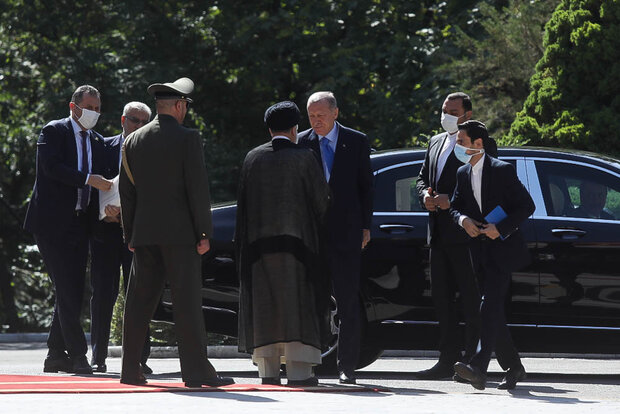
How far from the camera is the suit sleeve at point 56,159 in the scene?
999cm

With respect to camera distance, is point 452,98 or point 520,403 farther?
point 452,98

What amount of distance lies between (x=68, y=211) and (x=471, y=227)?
2979 mm

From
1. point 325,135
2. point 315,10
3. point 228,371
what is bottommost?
point 228,371

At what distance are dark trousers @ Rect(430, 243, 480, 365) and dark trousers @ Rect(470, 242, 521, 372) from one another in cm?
49

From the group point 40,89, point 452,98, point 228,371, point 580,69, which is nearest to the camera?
point 452,98

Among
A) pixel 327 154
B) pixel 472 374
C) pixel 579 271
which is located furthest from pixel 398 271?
pixel 472 374

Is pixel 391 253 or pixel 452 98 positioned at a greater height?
pixel 452 98

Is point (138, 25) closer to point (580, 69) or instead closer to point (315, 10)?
point (315, 10)

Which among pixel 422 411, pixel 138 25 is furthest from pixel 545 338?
pixel 138 25

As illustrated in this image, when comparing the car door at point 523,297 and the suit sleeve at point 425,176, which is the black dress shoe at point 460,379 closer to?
the car door at point 523,297

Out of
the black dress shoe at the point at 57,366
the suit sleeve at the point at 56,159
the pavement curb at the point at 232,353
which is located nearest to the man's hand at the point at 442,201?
the suit sleeve at the point at 56,159

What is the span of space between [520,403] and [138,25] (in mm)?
16397

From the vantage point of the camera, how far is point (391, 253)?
385 inches

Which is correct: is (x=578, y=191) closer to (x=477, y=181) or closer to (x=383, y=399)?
(x=477, y=181)
